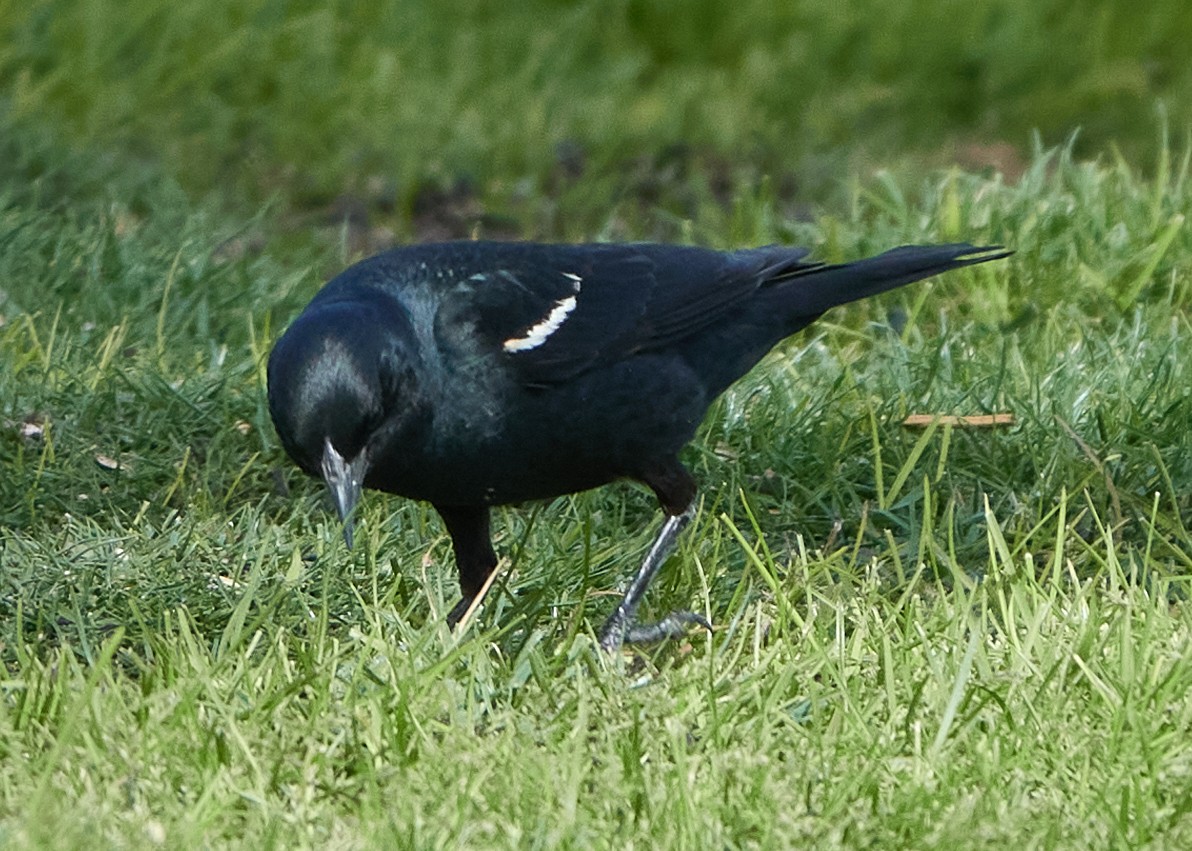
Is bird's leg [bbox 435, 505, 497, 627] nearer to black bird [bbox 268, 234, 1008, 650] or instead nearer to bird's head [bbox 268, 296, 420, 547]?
black bird [bbox 268, 234, 1008, 650]

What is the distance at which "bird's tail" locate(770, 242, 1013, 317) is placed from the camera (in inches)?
170

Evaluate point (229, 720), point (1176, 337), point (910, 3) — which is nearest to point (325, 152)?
point (910, 3)

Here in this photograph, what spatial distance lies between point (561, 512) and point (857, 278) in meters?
0.91

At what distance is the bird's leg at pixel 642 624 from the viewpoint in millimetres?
3674

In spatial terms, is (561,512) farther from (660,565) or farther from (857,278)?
(857,278)

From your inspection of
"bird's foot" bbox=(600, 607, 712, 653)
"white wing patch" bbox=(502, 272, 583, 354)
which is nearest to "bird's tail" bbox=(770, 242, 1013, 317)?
"white wing patch" bbox=(502, 272, 583, 354)

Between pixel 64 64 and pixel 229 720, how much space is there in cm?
511

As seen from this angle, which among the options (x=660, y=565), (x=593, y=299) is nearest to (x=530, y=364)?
(x=593, y=299)

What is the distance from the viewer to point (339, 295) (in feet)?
12.2

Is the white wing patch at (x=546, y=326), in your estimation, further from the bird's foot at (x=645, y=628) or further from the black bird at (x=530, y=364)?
the bird's foot at (x=645, y=628)

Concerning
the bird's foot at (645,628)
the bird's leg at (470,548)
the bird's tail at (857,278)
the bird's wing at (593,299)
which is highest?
the bird's wing at (593,299)

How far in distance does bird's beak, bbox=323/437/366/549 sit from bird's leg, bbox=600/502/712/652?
0.58 metres

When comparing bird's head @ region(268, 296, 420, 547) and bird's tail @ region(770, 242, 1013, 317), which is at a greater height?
bird's head @ region(268, 296, 420, 547)

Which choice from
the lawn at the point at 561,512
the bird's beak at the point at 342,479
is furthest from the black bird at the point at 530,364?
the lawn at the point at 561,512
